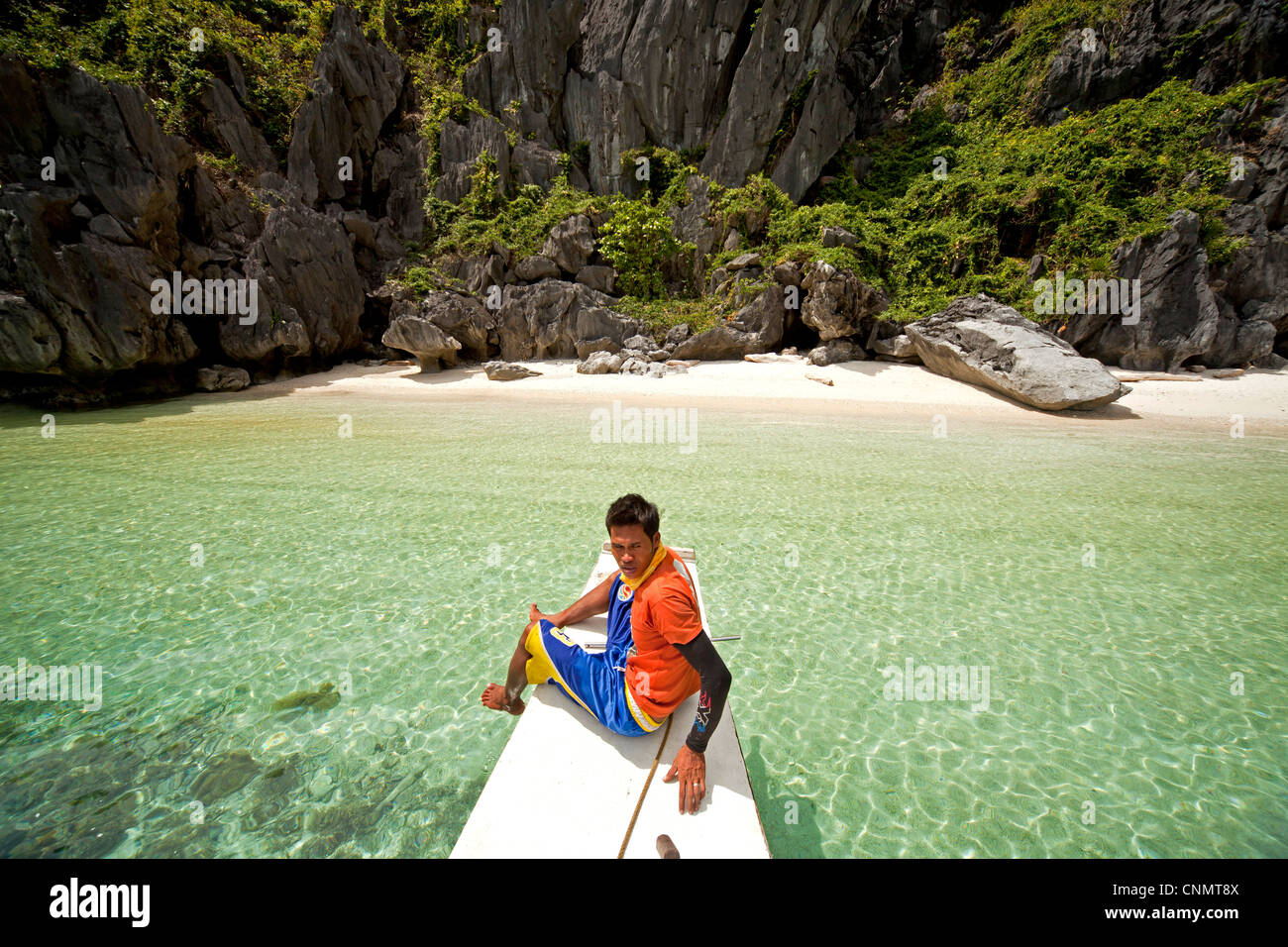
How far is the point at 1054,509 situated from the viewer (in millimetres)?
7023

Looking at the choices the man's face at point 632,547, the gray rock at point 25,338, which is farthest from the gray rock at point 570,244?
the man's face at point 632,547

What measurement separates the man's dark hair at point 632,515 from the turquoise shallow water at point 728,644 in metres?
1.84

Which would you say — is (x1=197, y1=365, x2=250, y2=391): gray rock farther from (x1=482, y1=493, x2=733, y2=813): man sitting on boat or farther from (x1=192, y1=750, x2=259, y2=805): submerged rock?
(x1=482, y1=493, x2=733, y2=813): man sitting on boat

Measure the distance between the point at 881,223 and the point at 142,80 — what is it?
109 feet

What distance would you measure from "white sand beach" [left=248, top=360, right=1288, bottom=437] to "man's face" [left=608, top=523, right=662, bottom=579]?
13328mm

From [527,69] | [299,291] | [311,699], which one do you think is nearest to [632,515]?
[311,699]

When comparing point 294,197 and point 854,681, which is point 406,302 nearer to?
point 294,197

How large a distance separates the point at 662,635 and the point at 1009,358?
17.9m

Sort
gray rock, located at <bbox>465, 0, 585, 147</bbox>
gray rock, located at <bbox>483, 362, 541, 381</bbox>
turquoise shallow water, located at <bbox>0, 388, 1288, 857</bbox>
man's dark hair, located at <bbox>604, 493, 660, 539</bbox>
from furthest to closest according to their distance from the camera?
1. gray rock, located at <bbox>465, 0, 585, 147</bbox>
2. gray rock, located at <bbox>483, 362, 541, 381</bbox>
3. turquoise shallow water, located at <bbox>0, 388, 1288, 857</bbox>
4. man's dark hair, located at <bbox>604, 493, 660, 539</bbox>

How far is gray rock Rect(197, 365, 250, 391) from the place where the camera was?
18.3 metres

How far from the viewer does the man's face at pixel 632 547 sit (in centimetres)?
229

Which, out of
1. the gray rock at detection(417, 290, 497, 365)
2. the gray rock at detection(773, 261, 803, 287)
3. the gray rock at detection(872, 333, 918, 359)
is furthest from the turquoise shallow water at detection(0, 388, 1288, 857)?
the gray rock at detection(773, 261, 803, 287)

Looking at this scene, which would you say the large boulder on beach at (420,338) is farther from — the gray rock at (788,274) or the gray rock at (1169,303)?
the gray rock at (1169,303)
